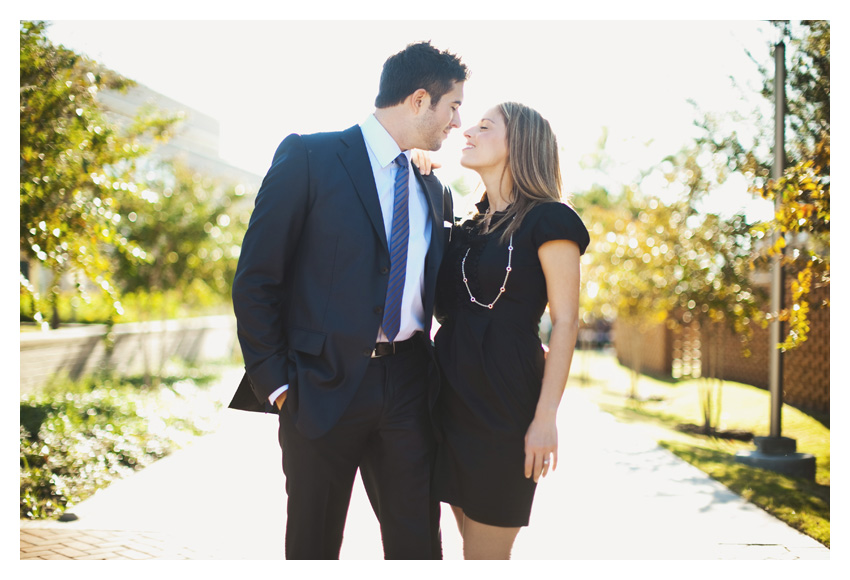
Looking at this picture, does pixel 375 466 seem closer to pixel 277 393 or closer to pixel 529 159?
pixel 277 393

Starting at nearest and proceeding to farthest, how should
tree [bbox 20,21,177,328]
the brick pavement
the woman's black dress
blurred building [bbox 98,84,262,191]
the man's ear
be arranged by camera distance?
the woman's black dress, the man's ear, the brick pavement, tree [bbox 20,21,177,328], blurred building [bbox 98,84,262,191]

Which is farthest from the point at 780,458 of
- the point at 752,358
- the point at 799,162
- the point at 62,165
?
the point at 752,358

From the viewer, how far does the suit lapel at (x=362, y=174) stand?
8.84ft

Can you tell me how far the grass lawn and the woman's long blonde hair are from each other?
312 centimetres

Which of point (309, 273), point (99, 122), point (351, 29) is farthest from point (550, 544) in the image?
point (99, 122)

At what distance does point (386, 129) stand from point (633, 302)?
10.2 m

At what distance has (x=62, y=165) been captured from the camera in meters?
5.47

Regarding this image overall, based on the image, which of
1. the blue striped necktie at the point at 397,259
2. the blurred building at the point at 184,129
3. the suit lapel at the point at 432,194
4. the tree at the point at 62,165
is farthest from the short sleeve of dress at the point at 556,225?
the blurred building at the point at 184,129

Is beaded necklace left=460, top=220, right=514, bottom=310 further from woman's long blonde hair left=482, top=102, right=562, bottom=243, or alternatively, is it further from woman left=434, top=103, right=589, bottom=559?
woman's long blonde hair left=482, top=102, right=562, bottom=243

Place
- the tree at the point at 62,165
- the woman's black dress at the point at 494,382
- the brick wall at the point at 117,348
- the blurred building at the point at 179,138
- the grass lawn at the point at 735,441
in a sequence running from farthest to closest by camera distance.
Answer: the brick wall at the point at 117,348
the blurred building at the point at 179,138
the grass lawn at the point at 735,441
the tree at the point at 62,165
the woman's black dress at the point at 494,382

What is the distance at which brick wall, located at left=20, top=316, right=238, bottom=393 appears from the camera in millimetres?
9250

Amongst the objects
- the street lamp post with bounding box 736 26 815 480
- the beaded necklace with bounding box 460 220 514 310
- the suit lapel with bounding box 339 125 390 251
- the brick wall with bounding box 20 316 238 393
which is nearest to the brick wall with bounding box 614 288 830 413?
the street lamp post with bounding box 736 26 815 480

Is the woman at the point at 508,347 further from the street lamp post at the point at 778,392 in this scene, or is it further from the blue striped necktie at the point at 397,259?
the street lamp post at the point at 778,392

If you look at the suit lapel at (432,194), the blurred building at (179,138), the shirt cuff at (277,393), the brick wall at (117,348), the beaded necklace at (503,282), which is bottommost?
the brick wall at (117,348)
